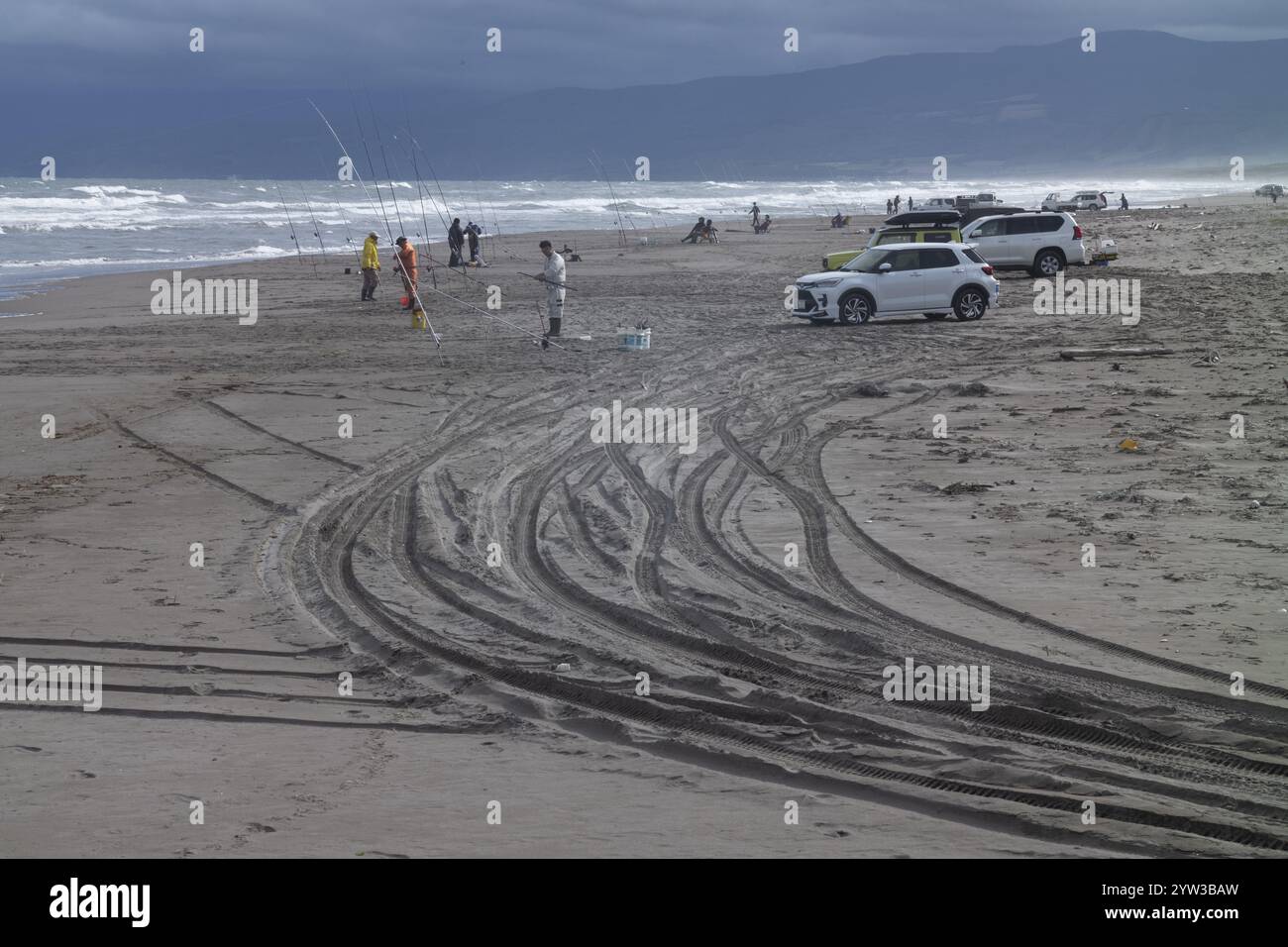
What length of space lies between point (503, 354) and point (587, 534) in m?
11.2

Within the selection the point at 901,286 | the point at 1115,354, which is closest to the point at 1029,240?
the point at 901,286

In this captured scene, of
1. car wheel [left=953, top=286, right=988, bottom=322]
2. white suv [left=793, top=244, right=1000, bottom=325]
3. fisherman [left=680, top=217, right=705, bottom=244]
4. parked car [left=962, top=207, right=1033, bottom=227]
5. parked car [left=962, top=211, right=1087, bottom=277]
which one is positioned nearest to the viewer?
white suv [left=793, top=244, right=1000, bottom=325]

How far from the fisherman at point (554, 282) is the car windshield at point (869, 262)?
653 centimetres

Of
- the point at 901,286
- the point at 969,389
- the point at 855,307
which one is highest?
the point at 901,286

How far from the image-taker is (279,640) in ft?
28.2

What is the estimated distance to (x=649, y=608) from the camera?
9086 millimetres

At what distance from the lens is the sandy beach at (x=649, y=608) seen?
6055 mm

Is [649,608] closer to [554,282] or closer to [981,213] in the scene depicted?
[554,282]

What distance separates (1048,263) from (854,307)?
36.8 ft

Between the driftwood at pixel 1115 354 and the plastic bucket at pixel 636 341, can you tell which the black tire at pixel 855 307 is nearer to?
the plastic bucket at pixel 636 341

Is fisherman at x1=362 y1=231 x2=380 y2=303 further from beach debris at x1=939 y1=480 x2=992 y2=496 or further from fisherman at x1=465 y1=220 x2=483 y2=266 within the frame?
beach debris at x1=939 y1=480 x2=992 y2=496

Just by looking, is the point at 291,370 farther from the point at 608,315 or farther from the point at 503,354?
the point at 608,315

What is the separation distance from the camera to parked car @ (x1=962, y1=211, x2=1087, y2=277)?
1358 inches

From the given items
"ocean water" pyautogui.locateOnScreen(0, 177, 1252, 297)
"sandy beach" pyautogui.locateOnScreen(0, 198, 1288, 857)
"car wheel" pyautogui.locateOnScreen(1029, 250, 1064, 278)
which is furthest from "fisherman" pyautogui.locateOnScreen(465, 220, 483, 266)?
"sandy beach" pyautogui.locateOnScreen(0, 198, 1288, 857)
